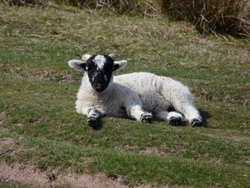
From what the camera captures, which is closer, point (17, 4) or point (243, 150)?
point (243, 150)

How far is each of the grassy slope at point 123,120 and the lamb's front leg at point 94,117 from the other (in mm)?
106

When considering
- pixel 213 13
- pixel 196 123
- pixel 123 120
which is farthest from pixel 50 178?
pixel 213 13

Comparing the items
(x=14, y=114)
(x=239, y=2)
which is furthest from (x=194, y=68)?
(x=14, y=114)

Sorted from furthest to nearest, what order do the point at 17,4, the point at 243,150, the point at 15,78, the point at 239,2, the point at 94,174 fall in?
the point at 17,4
the point at 239,2
the point at 15,78
the point at 243,150
the point at 94,174

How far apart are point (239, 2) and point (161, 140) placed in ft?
31.6

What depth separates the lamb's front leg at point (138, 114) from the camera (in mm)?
12195

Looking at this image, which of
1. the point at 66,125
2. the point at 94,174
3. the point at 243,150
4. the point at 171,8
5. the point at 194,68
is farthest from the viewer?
the point at 171,8

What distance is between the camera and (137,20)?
71.9 feet

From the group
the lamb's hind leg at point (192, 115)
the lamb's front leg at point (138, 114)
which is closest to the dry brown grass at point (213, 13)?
the lamb's hind leg at point (192, 115)

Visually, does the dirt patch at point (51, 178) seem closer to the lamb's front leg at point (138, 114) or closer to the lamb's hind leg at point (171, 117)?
the lamb's front leg at point (138, 114)

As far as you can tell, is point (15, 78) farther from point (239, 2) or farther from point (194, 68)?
point (239, 2)

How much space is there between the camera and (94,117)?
1183cm

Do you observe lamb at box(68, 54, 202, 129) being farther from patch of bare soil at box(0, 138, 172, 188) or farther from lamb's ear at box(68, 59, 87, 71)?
patch of bare soil at box(0, 138, 172, 188)

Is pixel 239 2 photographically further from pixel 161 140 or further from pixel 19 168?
pixel 19 168
